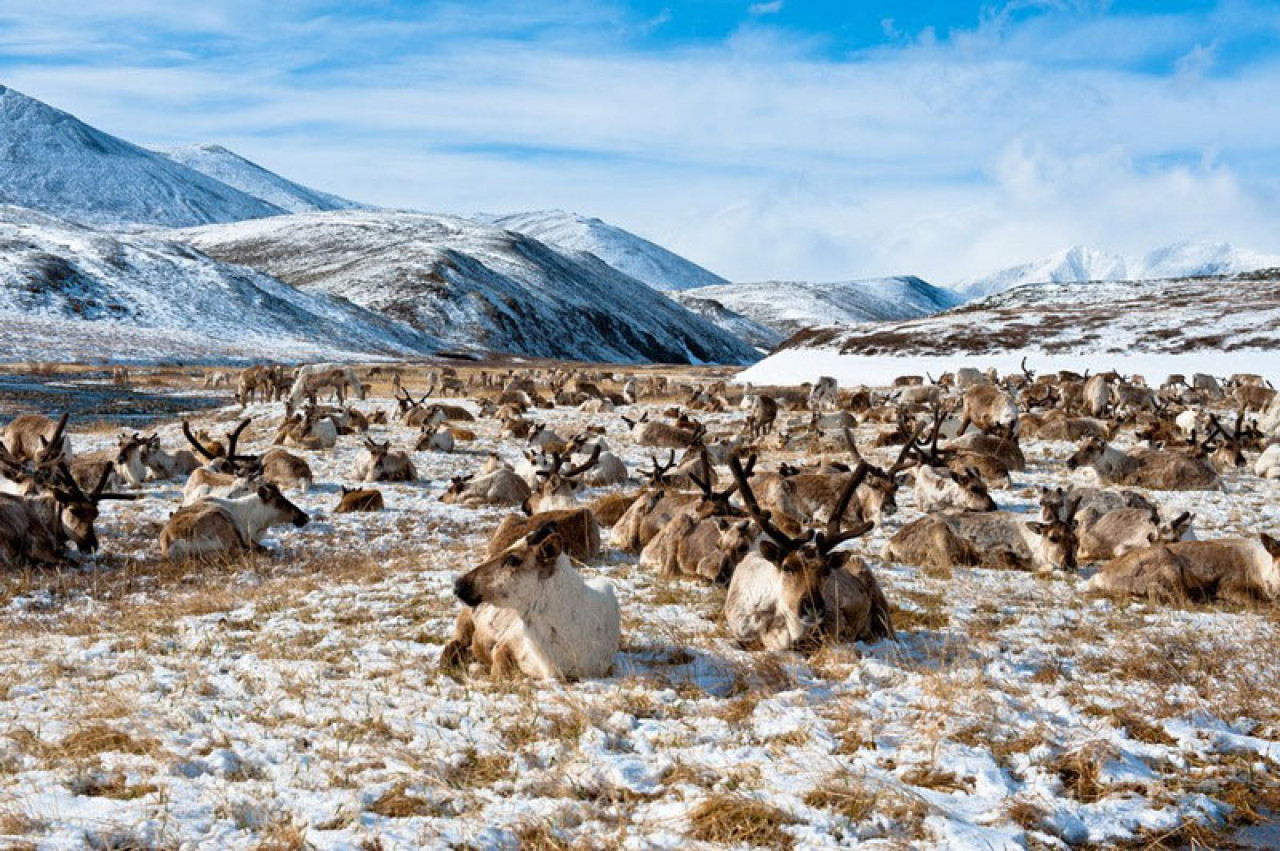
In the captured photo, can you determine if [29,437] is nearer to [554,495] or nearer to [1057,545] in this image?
[554,495]

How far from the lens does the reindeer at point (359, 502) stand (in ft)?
48.6

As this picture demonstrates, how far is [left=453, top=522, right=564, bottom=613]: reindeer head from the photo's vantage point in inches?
256

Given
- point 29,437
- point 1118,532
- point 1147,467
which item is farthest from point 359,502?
point 1147,467

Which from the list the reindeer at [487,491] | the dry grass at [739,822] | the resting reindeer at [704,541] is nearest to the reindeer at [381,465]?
the reindeer at [487,491]

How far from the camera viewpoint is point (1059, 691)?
6.33 meters

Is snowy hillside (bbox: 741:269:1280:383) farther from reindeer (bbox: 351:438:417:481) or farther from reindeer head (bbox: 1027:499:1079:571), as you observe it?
reindeer head (bbox: 1027:499:1079:571)

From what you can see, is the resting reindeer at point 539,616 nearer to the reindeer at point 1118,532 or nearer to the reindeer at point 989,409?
the reindeer at point 1118,532

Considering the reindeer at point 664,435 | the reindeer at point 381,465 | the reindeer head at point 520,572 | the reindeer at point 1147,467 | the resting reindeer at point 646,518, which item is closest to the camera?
the reindeer head at point 520,572

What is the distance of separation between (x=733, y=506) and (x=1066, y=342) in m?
41.4

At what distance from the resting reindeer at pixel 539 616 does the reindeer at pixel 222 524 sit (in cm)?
595

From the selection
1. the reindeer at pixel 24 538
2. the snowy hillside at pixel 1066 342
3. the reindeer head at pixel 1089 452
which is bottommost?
the reindeer at pixel 24 538

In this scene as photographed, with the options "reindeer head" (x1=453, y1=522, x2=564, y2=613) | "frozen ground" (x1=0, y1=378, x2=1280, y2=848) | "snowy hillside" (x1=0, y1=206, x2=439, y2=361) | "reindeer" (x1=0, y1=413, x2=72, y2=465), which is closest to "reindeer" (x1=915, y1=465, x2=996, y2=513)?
"frozen ground" (x1=0, y1=378, x2=1280, y2=848)

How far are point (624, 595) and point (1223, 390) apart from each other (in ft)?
110

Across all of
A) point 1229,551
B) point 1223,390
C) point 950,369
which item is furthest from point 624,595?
point 950,369
